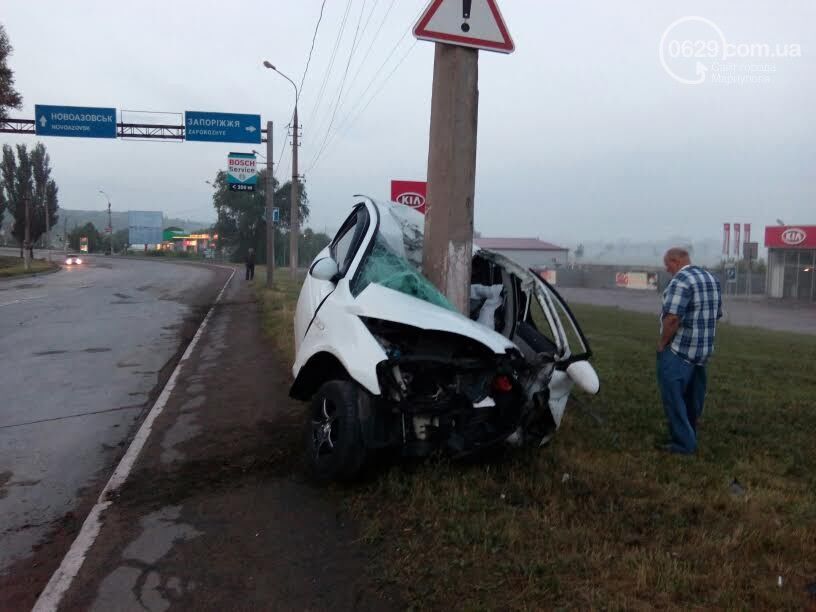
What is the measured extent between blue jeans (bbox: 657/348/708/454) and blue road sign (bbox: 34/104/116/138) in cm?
2449

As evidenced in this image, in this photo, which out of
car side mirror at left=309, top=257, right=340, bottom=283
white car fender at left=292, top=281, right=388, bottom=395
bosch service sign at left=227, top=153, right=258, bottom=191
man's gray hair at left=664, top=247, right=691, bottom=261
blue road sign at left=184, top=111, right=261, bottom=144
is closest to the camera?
white car fender at left=292, top=281, right=388, bottom=395

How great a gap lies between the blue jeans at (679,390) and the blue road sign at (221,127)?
23.1 m

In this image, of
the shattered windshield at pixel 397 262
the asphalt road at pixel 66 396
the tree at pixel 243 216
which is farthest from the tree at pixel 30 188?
the shattered windshield at pixel 397 262

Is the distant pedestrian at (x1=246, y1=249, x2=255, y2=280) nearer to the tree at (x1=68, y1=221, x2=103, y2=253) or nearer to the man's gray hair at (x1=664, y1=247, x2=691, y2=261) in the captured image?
the man's gray hair at (x1=664, y1=247, x2=691, y2=261)

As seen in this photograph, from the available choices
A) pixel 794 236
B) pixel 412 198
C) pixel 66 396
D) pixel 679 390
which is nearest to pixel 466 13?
pixel 679 390

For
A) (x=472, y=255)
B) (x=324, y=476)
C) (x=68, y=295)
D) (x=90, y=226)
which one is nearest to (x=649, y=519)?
(x=324, y=476)

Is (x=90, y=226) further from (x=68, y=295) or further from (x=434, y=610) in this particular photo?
(x=434, y=610)

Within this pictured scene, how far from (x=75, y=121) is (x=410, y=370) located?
24.8m

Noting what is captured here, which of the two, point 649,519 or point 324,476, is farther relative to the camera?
point 324,476

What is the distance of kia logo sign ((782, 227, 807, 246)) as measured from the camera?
41.3 meters

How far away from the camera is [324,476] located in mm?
4449

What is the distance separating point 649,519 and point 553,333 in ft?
5.07

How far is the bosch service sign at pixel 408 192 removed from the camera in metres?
10.7

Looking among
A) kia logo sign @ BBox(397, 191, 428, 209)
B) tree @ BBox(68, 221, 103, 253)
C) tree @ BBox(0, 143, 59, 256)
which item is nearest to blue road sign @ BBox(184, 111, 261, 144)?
kia logo sign @ BBox(397, 191, 428, 209)
